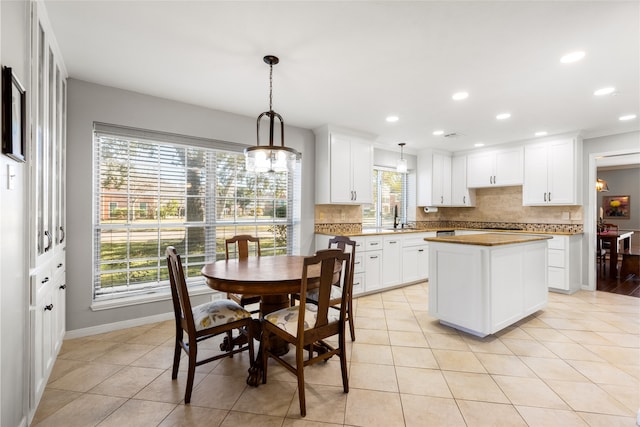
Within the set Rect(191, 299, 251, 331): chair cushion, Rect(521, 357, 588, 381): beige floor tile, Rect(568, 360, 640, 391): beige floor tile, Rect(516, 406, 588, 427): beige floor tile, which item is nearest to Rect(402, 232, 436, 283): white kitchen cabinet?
Rect(521, 357, 588, 381): beige floor tile

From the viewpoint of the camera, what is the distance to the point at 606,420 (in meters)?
1.80

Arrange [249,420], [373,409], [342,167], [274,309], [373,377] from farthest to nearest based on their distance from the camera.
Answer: [342,167]
[274,309]
[373,377]
[373,409]
[249,420]

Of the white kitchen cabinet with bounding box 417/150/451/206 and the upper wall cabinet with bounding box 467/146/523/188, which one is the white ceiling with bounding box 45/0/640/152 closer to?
the upper wall cabinet with bounding box 467/146/523/188

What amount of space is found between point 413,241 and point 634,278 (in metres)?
4.23

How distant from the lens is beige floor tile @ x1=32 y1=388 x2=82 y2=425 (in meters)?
1.82

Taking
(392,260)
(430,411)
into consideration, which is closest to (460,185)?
(392,260)

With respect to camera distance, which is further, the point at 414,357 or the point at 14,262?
the point at 414,357

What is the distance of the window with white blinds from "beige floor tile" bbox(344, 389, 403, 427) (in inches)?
95.0

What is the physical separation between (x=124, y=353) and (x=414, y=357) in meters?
2.47

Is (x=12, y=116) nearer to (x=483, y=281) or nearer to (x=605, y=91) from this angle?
(x=483, y=281)

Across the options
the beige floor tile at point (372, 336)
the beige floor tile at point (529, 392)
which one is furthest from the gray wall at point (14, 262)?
the beige floor tile at point (529, 392)

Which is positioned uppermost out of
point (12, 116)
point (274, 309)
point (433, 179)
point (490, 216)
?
point (433, 179)

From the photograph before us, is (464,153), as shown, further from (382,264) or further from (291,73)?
(291,73)

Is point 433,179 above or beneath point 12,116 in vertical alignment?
above
